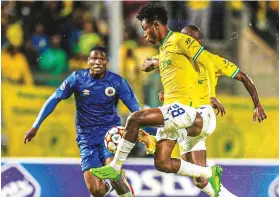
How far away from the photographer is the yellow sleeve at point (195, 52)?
33.7 feet

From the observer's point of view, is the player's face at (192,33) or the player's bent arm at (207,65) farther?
the player's face at (192,33)

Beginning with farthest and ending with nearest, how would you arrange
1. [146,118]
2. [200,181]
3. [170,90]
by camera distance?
[200,181]
[170,90]
[146,118]

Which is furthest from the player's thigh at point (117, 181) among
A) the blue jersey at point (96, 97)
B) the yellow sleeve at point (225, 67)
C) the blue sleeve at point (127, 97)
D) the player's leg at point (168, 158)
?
the yellow sleeve at point (225, 67)

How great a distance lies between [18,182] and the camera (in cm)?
1327

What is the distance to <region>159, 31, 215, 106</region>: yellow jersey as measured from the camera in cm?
1029

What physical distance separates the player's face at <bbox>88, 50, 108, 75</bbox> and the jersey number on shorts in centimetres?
139

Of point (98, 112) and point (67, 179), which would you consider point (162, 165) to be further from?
point (67, 179)

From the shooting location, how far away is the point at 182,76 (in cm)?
1038

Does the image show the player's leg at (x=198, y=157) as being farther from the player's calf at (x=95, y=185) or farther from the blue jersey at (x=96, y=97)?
the player's calf at (x=95, y=185)

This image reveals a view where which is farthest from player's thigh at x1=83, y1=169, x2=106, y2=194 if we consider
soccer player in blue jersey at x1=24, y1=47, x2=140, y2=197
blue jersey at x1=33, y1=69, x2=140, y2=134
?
blue jersey at x1=33, y1=69, x2=140, y2=134

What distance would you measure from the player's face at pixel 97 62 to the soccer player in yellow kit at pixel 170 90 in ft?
3.28

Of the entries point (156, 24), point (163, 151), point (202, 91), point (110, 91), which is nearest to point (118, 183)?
point (110, 91)

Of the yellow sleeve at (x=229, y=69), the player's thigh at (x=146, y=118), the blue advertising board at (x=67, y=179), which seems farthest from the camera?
the blue advertising board at (x=67, y=179)

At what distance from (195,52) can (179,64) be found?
23cm
